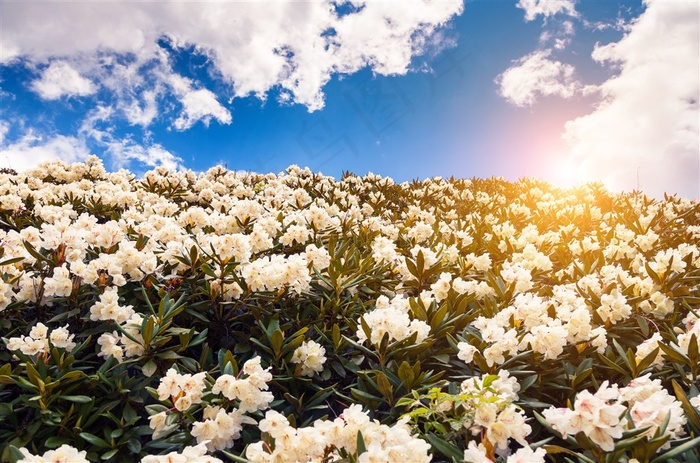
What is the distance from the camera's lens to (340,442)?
1.80 m

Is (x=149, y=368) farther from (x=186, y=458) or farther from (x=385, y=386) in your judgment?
(x=385, y=386)

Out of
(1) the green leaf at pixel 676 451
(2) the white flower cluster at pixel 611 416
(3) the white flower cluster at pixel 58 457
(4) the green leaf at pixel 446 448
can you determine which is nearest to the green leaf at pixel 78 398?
(3) the white flower cluster at pixel 58 457

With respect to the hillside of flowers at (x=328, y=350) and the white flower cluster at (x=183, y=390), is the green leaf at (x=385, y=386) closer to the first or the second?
the hillside of flowers at (x=328, y=350)

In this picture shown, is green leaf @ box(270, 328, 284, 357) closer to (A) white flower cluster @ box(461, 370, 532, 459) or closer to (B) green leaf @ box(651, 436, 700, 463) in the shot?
(A) white flower cluster @ box(461, 370, 532, 459)

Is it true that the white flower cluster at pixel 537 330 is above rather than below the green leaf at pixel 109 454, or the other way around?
above

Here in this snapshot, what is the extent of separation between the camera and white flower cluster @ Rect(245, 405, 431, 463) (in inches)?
63.1

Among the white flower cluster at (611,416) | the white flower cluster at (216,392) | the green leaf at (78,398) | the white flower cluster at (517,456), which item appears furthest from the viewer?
the green leaf at (78,398)

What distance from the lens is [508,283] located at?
3.32m

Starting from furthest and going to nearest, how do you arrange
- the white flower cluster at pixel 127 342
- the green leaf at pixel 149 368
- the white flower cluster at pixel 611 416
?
the white flower cluster at pixel 127 342
the green leaf at pixel 149 368
the white flower cluster at pixel 611 416

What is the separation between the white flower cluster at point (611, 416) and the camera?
163 cm

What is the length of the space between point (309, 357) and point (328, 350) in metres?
0.29

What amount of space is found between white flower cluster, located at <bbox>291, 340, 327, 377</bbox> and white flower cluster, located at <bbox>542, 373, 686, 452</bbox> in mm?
1296

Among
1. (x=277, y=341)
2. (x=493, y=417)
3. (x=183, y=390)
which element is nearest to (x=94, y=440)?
(x=183, y=390)

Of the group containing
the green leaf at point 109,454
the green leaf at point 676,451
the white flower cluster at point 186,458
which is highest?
the white flower cluster at point 186,458
